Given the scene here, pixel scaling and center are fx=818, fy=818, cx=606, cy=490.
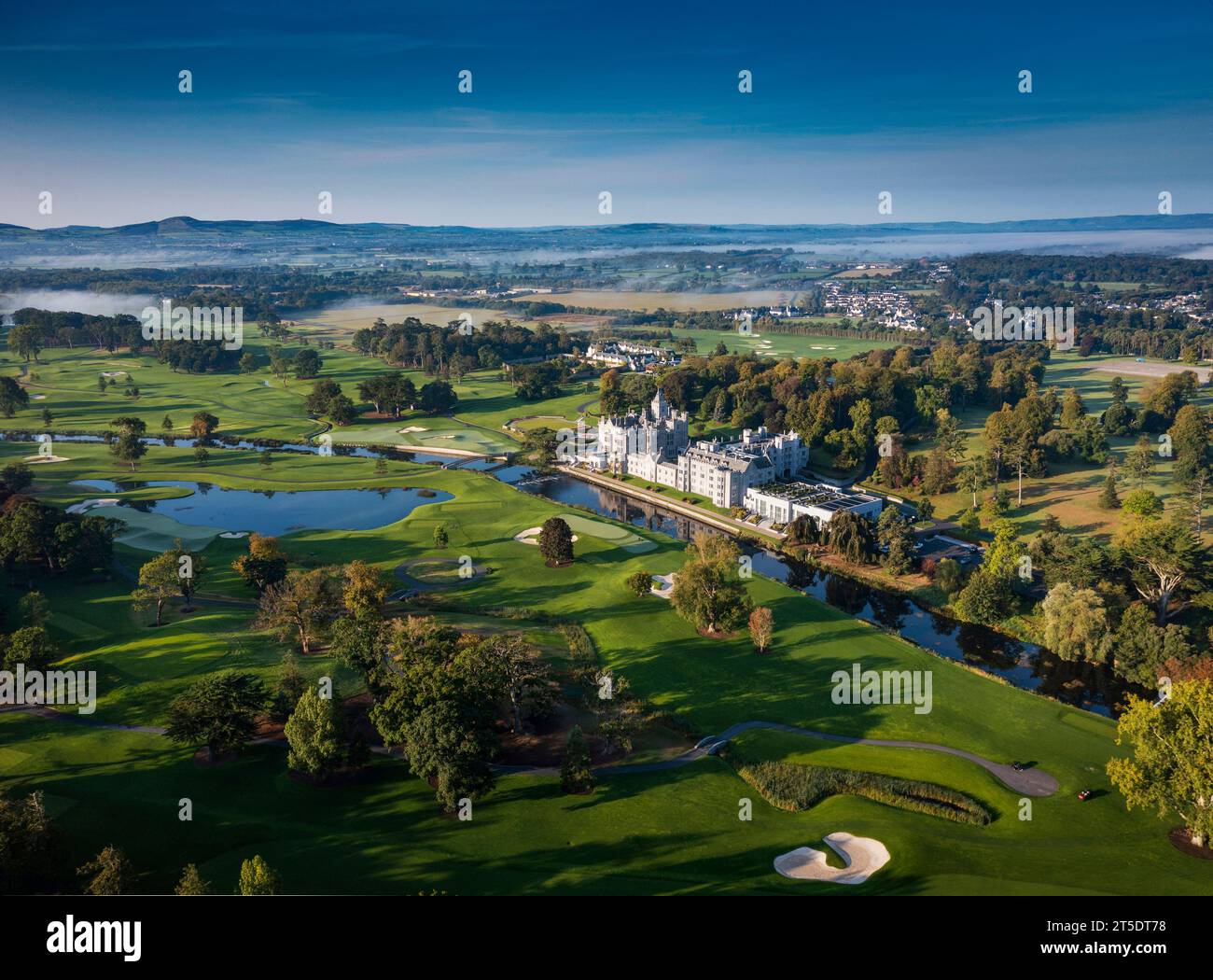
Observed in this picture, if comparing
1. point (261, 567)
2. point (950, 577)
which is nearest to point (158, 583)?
point (261, 567)

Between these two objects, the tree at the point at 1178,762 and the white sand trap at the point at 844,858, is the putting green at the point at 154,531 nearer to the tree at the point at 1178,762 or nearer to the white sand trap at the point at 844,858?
the white sand trap at the point at 844,858

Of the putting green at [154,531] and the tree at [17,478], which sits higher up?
the tree at [17,478]

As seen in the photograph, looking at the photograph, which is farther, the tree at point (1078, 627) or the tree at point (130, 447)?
the tree at point (130, 447)

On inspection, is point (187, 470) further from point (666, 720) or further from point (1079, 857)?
point (1079, 857)

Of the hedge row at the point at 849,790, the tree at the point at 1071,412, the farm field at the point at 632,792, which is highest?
the tree at the point at 1071,412

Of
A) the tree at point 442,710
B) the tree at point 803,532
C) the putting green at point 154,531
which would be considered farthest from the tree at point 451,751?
the tree at point 803,532

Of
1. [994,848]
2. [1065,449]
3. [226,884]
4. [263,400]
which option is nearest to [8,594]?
[226,884]
